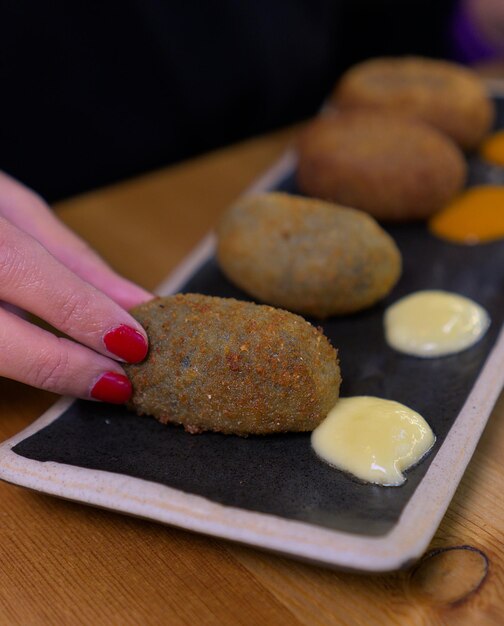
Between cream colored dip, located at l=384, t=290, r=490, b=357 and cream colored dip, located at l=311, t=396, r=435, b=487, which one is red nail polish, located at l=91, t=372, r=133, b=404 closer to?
cream colored dip, located at l=311, t=396, r=435, b=487

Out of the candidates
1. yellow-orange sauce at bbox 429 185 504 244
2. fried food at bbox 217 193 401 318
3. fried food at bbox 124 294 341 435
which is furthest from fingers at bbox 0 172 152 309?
yellow-orange sauce at bbox 429 185 504 244

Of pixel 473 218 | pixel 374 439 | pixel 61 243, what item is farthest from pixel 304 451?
pixel 473 218

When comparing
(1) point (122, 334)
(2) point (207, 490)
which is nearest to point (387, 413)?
(2) point (207, 490)

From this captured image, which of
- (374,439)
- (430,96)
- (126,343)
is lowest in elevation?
(430,96)

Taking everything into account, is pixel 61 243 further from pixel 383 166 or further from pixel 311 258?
pixel 383 166

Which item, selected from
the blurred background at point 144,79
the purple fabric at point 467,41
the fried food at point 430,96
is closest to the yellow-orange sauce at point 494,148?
the fried food at point 430,96

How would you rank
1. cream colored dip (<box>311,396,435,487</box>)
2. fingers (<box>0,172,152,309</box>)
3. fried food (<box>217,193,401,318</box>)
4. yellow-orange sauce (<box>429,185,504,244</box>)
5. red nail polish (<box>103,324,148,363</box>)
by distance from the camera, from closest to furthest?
cream colored dip (<box>311,396,435,487</box>) < red nail polish (<box>103,324,148,363</box>) < fingers (<box>0,172,152,309</box>) < fried food (<box>217,193,401,318</box>) < yellow-orange sauce (<box>429,185,504,244</box>)
